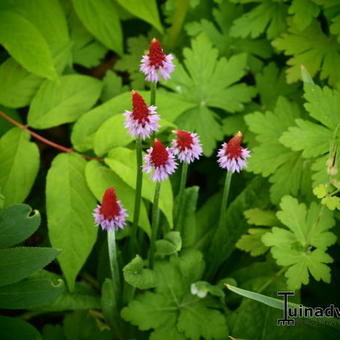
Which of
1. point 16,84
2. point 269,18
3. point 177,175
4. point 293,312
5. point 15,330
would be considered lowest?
point 15,330

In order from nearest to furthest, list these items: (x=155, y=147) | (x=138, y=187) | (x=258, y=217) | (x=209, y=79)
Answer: (x=155, y=147) < (x=138, y=187) < (x=258, y=217) < (x=209, y=79)

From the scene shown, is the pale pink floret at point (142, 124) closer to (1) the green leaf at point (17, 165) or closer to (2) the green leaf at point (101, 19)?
(1) the green leaf at point (17, 165)

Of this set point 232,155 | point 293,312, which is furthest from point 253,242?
point 232,155

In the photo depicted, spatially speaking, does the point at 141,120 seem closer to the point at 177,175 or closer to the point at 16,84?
the point at 177,175

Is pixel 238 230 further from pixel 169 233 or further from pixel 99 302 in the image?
pixel 99 302

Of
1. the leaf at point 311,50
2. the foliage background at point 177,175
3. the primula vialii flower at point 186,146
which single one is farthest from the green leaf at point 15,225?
→ the leaf at point 311,50

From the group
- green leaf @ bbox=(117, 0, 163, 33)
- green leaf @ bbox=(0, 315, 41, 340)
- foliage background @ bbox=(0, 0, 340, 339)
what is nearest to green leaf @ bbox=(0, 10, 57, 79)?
foliage background @ bbox=(0, 0, 340, 339)
